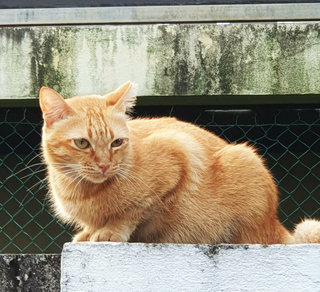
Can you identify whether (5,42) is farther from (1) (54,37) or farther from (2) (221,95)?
(2) (221,95)

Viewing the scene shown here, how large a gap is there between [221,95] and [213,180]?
62.3 inches

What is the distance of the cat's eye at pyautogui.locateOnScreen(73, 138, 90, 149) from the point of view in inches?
109

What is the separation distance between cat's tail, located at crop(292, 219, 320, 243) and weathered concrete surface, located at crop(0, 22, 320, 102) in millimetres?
1624

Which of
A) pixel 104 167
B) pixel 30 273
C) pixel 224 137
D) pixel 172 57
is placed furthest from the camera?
pixel 224 137

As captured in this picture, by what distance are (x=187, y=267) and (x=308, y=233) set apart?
59 centimetres

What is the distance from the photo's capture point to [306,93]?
179 inches

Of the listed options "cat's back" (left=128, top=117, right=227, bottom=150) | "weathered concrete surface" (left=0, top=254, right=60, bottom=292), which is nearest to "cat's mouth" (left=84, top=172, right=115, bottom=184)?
"cat's back" (left=128, top=117, right=227, bottom=150)

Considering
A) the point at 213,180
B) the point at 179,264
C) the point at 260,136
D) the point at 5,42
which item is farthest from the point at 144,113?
the point at 179,264

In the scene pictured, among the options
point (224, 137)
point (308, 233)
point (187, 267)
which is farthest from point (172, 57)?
point (187, 267)

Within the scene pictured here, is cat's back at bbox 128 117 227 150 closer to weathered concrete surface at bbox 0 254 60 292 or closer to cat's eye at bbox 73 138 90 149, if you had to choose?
cat's eye at bbox 73 138 90 149

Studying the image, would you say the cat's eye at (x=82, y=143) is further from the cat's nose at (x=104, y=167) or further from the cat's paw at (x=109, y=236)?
the cat's paw at (x=109, y=236)

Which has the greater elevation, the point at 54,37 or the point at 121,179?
the point at 54,37

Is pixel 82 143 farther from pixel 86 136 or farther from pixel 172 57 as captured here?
pixel 172 57

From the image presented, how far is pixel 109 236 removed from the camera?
2832 millimetres
